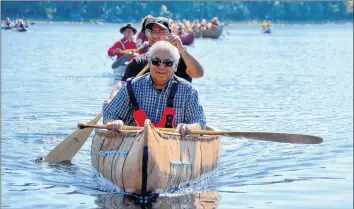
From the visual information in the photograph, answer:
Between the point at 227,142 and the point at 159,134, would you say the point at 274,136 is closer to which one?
the point at 159,134

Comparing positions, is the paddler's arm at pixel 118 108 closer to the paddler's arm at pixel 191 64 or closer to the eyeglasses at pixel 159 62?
the eyeglasses at pixel 159 62

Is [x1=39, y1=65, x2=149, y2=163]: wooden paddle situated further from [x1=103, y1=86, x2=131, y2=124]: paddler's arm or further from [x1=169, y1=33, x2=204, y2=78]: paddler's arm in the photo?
[x1=103, y1=86, x2=131, y2=124]: paddler's arm

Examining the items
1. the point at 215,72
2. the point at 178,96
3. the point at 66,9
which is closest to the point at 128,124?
the point at 178,96

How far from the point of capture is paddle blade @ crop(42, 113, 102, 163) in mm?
11617

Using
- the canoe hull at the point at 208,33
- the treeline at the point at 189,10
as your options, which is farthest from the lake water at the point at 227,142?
the treeline at the point at 189,10

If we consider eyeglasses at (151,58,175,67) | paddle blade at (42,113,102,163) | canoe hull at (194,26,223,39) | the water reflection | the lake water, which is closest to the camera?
the water reflection

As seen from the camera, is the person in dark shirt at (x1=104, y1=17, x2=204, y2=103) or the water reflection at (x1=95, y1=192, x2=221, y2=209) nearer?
the water reflection at (x1=95, y1=192, x2=221, y2=209)

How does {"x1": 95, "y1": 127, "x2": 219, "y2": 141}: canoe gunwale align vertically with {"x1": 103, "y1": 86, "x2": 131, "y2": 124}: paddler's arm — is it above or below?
below

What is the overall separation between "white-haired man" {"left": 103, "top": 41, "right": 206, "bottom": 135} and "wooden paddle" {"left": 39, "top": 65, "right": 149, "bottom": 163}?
192 cm

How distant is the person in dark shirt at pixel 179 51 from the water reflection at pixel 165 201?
2.02m

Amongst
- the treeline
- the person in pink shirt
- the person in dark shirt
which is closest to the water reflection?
the person in dark shirt

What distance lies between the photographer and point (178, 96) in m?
9.58

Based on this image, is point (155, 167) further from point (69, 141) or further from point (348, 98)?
point (348, 98)

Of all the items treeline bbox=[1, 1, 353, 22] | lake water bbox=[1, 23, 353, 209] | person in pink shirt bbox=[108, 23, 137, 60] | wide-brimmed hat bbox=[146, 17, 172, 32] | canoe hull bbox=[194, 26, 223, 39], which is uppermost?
wide-brimmed hat bbox=[146, 17, 172, 32]
